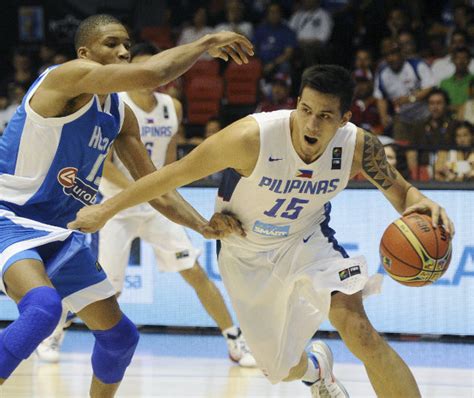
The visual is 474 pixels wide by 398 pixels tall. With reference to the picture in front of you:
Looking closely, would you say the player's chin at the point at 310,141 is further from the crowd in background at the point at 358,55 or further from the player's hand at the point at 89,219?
the crowd in background at the point at 358,55

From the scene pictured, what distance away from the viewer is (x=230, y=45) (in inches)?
175

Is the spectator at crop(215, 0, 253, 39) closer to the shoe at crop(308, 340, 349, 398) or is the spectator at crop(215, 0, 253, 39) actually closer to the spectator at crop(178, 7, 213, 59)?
the spectator at crop(178, 7, 213, 59)

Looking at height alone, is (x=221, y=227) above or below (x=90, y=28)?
below

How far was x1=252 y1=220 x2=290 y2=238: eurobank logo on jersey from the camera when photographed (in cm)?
518

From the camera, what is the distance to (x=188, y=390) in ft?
21.0

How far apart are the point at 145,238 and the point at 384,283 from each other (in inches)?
78.2

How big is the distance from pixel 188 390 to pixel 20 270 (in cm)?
220

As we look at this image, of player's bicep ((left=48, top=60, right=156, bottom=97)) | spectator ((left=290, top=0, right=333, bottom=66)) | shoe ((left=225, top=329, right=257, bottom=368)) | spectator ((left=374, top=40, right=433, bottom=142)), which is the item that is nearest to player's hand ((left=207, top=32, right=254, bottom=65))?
player's bicep ((left=48, top=60, right=156, bottom=97))

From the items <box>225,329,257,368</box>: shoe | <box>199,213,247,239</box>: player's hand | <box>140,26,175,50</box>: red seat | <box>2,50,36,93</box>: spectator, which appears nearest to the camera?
<box>199,213,247,239</box>: player's hand

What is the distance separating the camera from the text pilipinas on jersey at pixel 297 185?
497cm

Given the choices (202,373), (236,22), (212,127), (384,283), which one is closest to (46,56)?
(236,22)

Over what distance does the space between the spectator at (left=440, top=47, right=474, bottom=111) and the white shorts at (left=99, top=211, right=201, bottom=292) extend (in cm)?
444

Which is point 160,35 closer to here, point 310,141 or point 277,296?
point 277,296

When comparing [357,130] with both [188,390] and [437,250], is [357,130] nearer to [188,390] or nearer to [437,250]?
[437,250]
